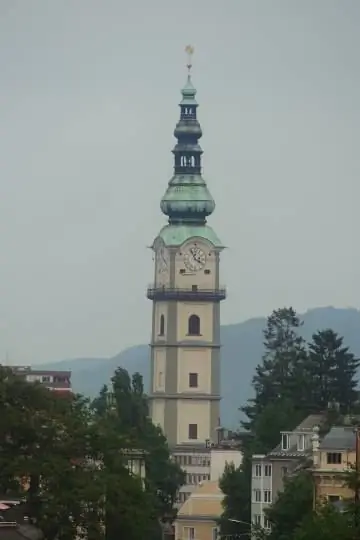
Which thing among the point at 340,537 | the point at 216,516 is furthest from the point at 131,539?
the point at 216,516

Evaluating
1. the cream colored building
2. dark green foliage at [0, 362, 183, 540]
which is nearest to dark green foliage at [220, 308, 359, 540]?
the cream colored building

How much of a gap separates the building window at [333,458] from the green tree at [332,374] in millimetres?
43713

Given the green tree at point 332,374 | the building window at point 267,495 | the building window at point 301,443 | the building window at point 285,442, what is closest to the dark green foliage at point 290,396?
the green tree at point 332,374

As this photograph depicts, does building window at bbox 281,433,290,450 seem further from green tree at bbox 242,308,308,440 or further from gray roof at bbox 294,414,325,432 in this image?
green tree at bbox 242,308,308,440

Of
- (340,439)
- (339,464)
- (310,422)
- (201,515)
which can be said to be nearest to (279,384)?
(201,515)

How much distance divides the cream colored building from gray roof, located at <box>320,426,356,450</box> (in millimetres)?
41878

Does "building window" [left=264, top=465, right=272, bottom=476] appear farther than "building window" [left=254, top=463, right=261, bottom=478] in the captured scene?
No

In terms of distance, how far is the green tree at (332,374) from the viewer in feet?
545

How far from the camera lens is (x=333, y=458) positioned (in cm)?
11975

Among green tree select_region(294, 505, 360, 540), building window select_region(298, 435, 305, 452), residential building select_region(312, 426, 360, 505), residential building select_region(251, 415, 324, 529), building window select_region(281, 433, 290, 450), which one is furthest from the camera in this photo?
building window select_region(281, 433, 290, 450)

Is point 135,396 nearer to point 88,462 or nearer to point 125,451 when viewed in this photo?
point 125,451

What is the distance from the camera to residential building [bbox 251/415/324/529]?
452ft

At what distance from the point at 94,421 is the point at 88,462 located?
825 cm

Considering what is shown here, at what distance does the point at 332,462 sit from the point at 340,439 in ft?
4.86
